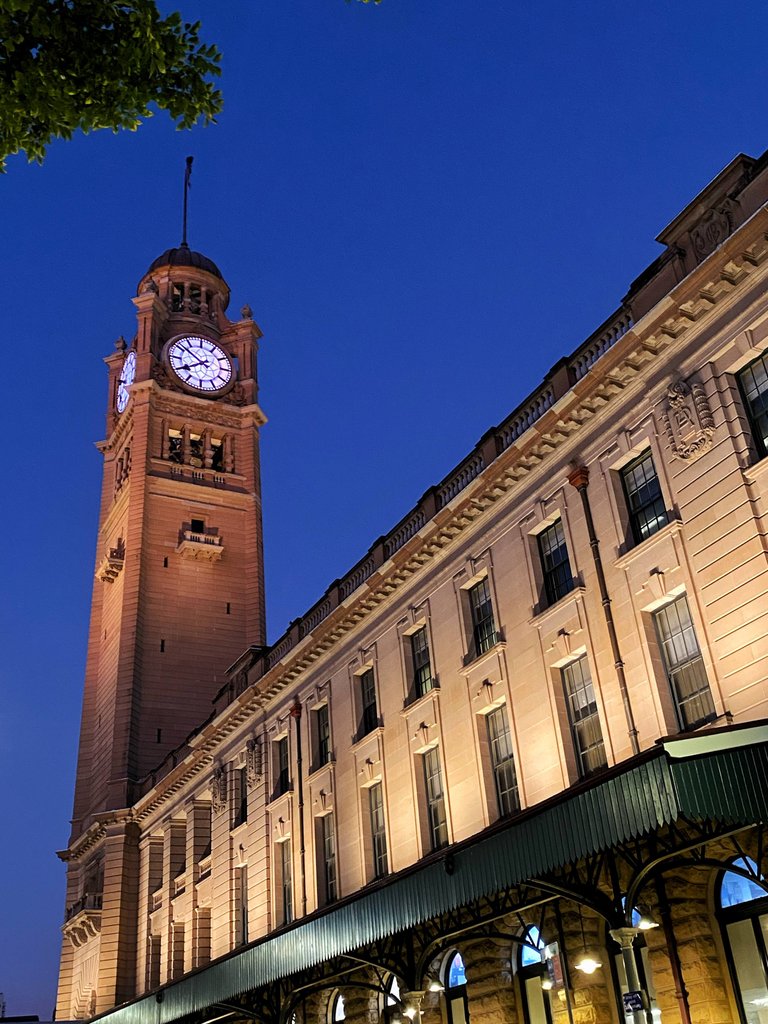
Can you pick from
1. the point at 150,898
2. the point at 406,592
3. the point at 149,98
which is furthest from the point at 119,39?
the point at 150,898

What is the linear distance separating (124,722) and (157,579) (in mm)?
8549

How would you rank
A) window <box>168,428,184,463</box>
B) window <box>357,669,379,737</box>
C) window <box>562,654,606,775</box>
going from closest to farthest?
1. window <box>562,654,606,775</box>
2. window <box>357,669,379,737</box>
3. window <box>168,428,184,463</box>

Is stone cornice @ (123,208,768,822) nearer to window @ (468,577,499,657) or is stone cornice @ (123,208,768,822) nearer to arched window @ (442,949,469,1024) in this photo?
window @ (468,577,499,657)

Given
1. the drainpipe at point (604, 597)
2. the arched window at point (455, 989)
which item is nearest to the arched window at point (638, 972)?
the drainpipe at point (604, 597)

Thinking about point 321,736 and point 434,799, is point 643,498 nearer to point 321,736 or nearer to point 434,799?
point 434,799

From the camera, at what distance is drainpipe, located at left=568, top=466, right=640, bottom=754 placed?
22156mm

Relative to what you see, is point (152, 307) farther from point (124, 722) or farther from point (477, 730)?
point (477, 730)

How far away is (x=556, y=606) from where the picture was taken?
987 inches

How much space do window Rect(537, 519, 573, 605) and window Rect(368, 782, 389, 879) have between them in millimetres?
8892

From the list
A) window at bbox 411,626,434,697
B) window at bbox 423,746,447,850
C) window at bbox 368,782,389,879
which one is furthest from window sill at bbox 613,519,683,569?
window at bbox 368,782,389,879

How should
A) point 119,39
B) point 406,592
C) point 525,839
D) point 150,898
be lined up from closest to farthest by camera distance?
point 119,39
point 525,839
point 406,592
point 150,898

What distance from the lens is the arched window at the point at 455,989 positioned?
26188 mm

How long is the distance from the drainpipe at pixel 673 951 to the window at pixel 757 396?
28.4ft

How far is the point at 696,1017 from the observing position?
19.3 metres
